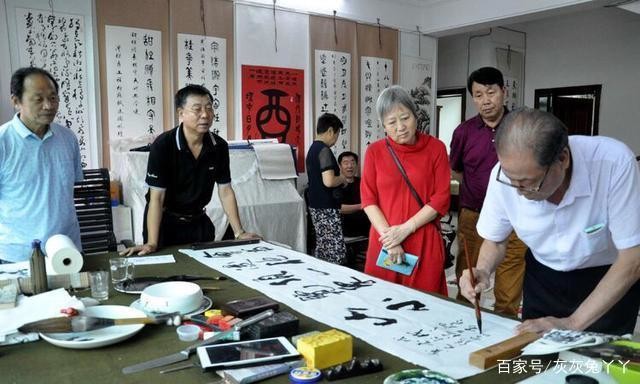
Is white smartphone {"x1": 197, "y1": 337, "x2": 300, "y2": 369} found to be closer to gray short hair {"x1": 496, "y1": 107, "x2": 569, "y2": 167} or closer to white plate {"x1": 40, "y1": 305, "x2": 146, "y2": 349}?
white plate {"x1": 40, "y1": 305, "x2": 146, "y2": 349}

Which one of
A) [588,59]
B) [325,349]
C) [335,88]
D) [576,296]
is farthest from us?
[588,59]

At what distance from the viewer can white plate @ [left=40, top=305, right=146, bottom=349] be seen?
1099mm

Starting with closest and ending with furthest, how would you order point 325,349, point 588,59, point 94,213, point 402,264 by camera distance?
point 325,349
point 402,264
point 94,213
point 588,59

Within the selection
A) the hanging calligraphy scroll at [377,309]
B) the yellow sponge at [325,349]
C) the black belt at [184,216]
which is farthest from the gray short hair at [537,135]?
the black belt at [184,216]

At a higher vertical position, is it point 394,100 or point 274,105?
point 274,105

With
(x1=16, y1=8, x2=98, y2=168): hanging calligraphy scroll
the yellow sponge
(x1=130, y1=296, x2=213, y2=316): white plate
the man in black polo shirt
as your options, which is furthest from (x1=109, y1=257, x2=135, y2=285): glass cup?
(x1=16, y1=8, x2=98, y2=168): hanging calligraphy scroll

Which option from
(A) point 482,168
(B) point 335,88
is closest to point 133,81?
(B) point 335,88

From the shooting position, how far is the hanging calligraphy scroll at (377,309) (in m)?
1.12

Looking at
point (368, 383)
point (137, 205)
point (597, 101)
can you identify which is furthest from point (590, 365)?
point (597, 101)

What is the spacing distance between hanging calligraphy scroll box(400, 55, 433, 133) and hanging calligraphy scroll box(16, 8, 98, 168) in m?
3.29

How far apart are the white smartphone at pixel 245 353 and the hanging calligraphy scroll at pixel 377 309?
0.21 metres

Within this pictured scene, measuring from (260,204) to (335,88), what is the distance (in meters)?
1.53

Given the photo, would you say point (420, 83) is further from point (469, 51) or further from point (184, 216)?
point (184, 216)

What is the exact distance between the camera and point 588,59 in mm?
6418
